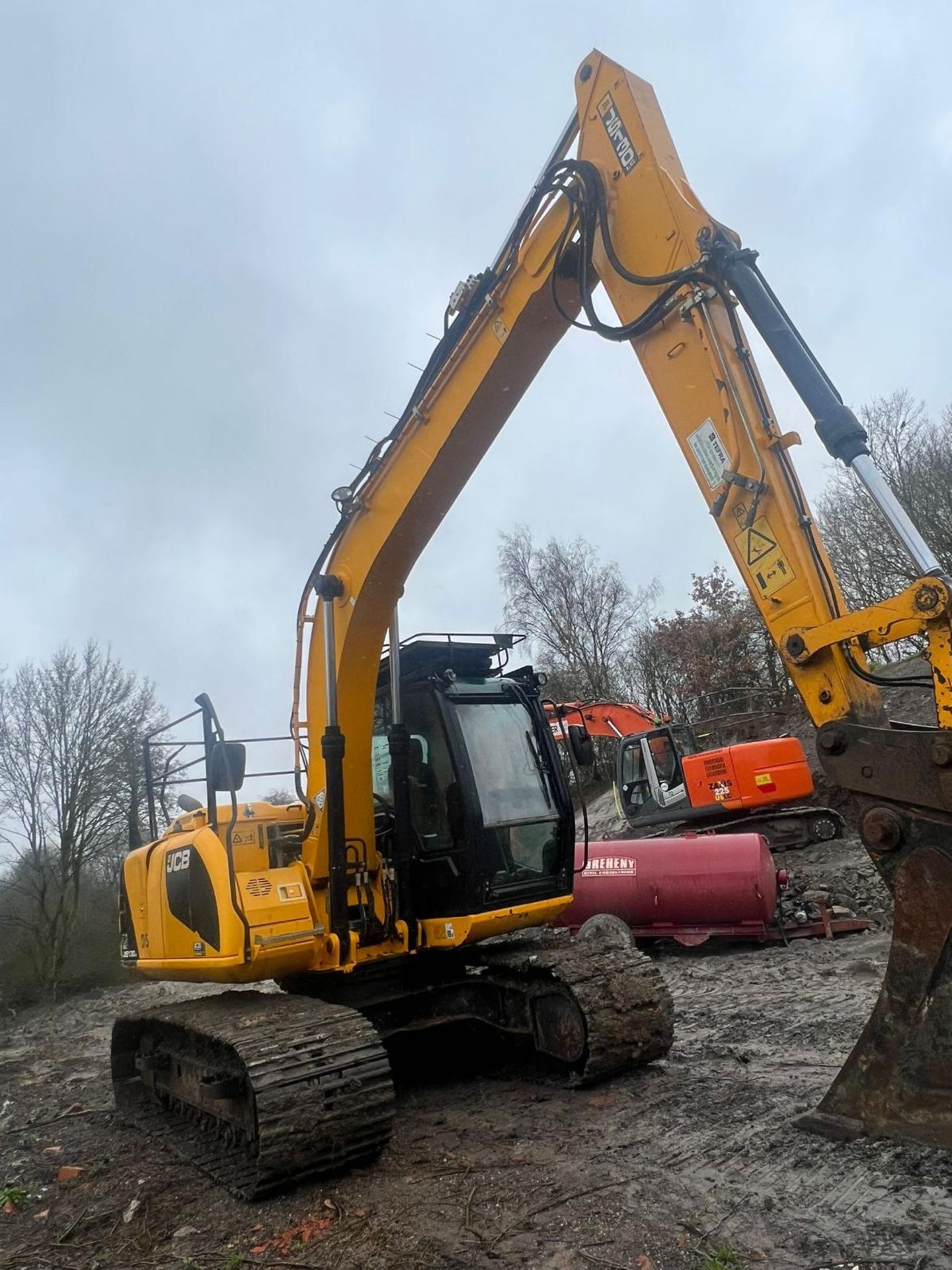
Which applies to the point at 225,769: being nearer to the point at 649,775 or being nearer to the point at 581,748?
the point at 581,748

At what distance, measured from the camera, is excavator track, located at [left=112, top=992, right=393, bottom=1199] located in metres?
4.15

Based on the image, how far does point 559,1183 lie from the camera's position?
3.90m

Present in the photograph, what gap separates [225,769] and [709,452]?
309 cm

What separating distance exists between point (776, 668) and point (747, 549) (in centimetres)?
2433

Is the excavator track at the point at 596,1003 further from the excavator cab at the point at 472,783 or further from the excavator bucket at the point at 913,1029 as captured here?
the excavator bucket at the point at 913,1029

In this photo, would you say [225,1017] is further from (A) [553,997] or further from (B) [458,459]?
(B) [458,459]

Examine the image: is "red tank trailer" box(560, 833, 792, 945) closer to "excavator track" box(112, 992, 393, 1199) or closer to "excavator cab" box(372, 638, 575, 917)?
"excavator cab" box(372, 638, 575, 917)

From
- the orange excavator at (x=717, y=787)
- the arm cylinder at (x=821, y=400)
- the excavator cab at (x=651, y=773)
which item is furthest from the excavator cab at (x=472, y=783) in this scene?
the excavator cab at (x=651, y=773)

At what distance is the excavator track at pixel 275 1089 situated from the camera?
4.15 meters

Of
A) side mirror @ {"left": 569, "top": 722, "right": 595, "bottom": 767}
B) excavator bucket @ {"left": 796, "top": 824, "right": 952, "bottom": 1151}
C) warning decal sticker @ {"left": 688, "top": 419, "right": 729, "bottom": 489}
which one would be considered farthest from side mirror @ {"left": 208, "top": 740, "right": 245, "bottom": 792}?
excavator bucket @ {"left": 796, "top": 824, "right": 952, "bottom": 1151}

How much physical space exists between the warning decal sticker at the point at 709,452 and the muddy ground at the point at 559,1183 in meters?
2.72

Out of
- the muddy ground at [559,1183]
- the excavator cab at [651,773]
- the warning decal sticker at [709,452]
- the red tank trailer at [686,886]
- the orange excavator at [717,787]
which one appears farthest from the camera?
the excavator cab at [651,773]

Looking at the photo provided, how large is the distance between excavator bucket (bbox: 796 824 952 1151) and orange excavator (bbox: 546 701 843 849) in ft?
25.1

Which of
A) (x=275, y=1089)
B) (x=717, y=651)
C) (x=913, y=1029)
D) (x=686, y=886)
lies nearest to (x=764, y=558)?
(x=913, y=1029)
